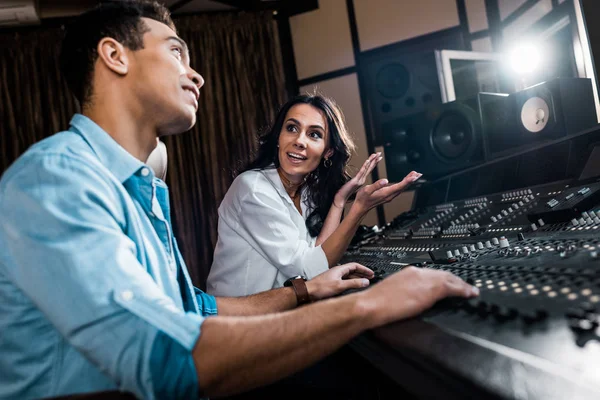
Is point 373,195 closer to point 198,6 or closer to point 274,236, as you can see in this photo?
point 274,236

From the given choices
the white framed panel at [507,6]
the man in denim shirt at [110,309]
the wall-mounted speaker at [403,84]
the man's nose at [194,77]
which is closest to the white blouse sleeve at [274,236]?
the man's nose at [194,77]

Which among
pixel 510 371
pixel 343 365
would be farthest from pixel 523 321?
pixel 343 365

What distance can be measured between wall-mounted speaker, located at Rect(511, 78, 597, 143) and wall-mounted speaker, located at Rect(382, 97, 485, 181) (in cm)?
19

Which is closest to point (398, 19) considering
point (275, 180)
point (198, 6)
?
point (198, 6)

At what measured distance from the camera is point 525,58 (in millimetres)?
2611

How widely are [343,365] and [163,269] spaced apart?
0.73 metres

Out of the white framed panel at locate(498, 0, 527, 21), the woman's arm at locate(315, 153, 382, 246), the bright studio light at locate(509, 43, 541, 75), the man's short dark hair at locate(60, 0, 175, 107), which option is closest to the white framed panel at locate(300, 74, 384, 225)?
the white framed panel at locate(498, 0, 527, 21)

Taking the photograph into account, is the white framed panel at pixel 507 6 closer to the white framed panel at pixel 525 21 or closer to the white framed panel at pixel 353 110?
the white framed panel at pixel 525 21

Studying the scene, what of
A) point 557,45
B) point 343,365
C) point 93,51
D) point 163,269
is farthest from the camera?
point 557,45

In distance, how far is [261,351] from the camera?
2.02 ft

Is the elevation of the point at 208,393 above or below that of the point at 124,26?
below

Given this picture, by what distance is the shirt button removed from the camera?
1.96 ft

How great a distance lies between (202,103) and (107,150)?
3.14m

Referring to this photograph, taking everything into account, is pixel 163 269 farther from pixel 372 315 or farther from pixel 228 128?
pixel 228 128
